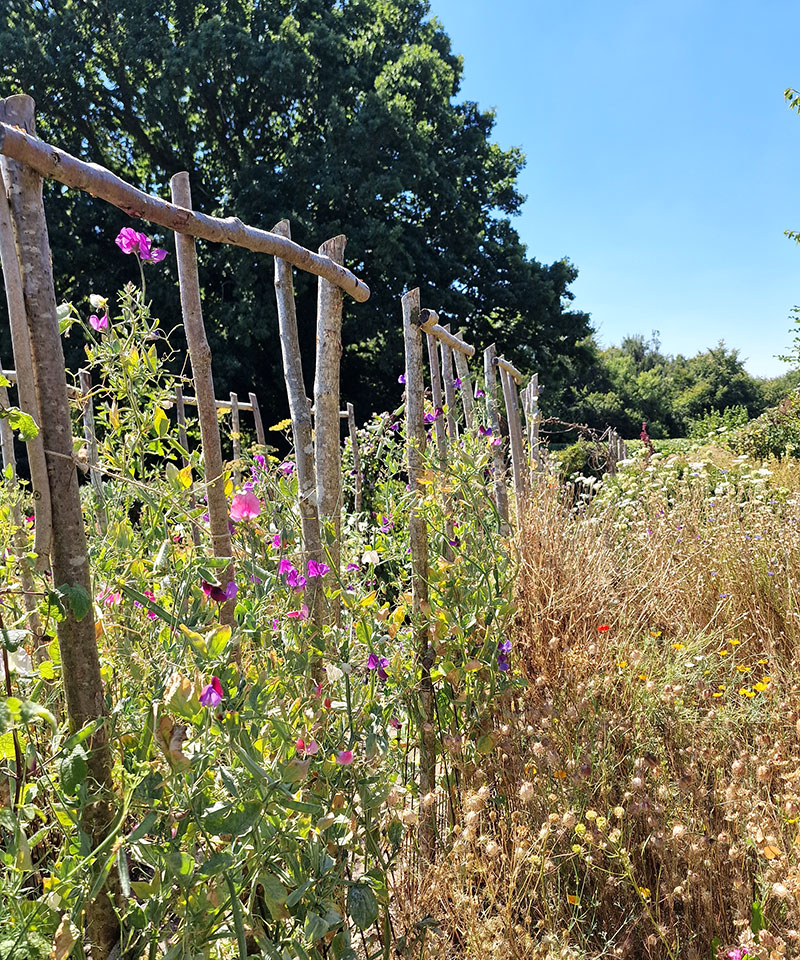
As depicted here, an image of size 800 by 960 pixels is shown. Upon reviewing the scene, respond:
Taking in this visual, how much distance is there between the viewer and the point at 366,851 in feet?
4.42

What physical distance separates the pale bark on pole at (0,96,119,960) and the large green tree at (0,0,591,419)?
35.8 feet

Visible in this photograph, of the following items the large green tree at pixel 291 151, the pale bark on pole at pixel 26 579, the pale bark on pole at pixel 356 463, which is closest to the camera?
the pale bark on pole at pixel 26 579

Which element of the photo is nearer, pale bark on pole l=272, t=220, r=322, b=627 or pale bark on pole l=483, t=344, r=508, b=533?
pale bark on pole l=272, t=220, r=322, b=627

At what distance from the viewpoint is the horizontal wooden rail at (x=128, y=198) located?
37.4 inches

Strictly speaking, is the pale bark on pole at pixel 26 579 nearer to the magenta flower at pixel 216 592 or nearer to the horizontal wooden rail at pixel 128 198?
the magenta flower at pixel 216 592

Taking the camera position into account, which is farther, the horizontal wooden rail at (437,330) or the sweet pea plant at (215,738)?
the horizontal wooden rail at (437,330)

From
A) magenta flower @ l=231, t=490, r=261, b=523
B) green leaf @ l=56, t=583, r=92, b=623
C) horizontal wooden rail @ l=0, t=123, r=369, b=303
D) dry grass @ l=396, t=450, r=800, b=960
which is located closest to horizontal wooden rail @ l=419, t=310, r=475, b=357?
dry grass @ l=396, t=450, r=800, b=960

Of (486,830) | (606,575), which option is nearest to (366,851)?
(486,830)

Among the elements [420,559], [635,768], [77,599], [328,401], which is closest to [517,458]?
[420,559]

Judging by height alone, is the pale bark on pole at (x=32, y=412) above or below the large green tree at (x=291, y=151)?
below

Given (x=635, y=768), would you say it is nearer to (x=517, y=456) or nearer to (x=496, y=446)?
(x=496, y=446)

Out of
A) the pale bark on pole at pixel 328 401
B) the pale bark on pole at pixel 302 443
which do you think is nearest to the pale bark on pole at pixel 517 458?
the pale bark on pole at pixel 328 401

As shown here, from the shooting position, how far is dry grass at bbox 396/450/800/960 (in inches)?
60.9

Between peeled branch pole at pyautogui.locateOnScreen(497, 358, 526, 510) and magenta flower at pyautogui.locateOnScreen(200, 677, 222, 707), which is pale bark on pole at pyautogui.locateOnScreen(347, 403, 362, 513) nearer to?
peeled branch pole at pyautogui.locateOnScreen(497, 358, 526, 510)
